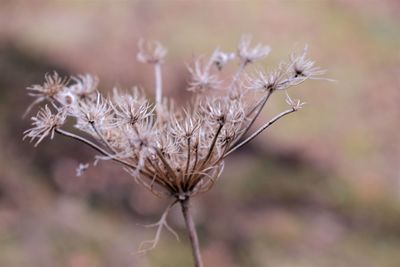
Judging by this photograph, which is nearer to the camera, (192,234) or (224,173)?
(192,234)

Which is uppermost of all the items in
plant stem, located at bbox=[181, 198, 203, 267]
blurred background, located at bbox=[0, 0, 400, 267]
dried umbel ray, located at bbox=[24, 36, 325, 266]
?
blurred background, located at bbox=[0, 0, 400, 267]

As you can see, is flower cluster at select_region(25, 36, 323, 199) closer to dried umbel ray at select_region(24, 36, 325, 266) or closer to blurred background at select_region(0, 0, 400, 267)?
dried umbel ray at select_region(24, 36, 325, 266)

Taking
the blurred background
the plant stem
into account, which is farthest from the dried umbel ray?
the blurred background

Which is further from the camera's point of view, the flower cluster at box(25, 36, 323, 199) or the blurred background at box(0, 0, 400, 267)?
the blurred background at box(0, 0, 400, 267)

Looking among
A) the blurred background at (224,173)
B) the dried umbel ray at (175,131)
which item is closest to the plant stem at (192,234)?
the dried umbel ray at (175,131)

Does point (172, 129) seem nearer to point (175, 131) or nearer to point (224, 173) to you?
point (175, 131)

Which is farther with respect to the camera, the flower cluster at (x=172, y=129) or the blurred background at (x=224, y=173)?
the blurred background at (x=224, y=173)

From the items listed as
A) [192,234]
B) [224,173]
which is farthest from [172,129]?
[224,173]

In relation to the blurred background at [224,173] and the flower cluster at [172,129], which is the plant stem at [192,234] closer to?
the flower cluster at [172,129]

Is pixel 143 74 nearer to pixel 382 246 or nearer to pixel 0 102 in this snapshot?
pixel 0 102
